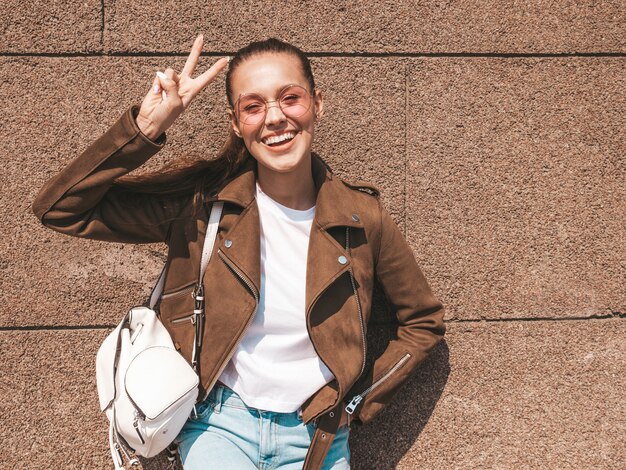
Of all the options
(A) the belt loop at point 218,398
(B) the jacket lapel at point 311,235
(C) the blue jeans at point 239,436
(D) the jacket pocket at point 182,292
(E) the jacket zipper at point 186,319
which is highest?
(B) the jacket lapel at point 311,235

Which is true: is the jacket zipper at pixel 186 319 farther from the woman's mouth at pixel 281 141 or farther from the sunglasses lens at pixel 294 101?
the sunglasses lens at pixel 294 101

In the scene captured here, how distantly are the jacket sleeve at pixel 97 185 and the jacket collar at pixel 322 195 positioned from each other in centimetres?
34

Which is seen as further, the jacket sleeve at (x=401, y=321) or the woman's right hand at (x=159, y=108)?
the jacket sleeve at (x=401, y=321)

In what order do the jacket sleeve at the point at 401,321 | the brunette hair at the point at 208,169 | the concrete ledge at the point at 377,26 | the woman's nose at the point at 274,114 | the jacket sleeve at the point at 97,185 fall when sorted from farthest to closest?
the concrete ledge at the point at 377,26
the jacket sleeve at the point at 401,321
the brunette hair at the point at 208,169
the woman's nose at the point at 274,114
the jacket sleeve at the point at 97,185

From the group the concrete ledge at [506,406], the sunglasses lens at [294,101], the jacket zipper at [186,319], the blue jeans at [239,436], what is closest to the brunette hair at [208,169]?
the sunglasses lens at [294,101]

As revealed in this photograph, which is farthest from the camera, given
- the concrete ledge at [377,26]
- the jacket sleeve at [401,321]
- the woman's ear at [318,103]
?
the concrete ledge at [377,26]

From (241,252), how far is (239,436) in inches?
28.5

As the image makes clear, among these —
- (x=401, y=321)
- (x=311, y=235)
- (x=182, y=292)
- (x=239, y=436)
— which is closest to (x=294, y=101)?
(x=311, y=235)

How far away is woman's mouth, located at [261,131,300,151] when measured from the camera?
7.11 ft

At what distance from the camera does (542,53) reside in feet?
9.41

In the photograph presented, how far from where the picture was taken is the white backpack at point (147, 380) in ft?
6.75

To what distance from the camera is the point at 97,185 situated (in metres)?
2.02

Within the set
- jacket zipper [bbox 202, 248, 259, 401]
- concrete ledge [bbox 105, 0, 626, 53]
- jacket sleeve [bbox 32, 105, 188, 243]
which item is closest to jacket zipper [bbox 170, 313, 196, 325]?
jacket zipper [bbox 202, 248, 259, 401]

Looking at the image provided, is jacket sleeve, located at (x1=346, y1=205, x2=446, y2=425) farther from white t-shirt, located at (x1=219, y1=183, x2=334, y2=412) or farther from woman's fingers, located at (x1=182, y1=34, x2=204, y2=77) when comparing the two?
woman's fingers, located at (x1=182, y1=34, x2=204, y2=77)
